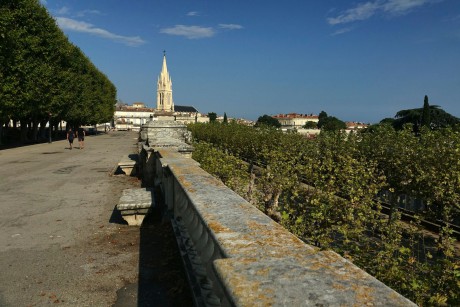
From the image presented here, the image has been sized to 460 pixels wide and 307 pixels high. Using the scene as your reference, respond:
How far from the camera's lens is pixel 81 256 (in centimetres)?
478

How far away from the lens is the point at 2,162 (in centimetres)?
1614

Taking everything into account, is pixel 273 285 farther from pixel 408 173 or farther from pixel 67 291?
pixel 408 173

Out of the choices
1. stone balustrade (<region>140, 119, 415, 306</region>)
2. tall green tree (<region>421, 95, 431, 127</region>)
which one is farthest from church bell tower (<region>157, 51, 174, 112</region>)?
stone balustrade (<region>140, 119, 415, 306</region>)

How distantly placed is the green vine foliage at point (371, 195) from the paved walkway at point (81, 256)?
6.55 ft

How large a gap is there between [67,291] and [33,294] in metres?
0.35

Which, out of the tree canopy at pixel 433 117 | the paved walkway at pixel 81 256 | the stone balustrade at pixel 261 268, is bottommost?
the paved walkway at pixel 81 256

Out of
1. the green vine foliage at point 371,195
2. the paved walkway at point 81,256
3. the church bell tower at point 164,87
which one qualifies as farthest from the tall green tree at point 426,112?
the church bell tower at point 164,87

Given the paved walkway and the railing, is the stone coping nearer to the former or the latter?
the paved walkway

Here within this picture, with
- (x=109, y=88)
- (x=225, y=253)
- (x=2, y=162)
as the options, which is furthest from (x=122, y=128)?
(x=225, y=253)

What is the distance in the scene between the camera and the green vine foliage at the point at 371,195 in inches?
135

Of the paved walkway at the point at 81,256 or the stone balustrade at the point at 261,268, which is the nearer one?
the stone balustrade at the point at 261,268

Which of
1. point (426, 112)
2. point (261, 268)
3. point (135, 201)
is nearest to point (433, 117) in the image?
point (426, 112)

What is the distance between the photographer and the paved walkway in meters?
3.66

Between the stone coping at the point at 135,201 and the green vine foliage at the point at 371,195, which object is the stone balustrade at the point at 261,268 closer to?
the green vine foliage at the point at 371,195
